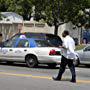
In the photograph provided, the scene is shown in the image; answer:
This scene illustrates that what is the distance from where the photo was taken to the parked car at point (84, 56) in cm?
2195

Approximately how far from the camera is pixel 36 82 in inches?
548

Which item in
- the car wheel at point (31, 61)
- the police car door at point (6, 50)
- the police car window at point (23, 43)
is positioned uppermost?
the police car window at point (23, 43)

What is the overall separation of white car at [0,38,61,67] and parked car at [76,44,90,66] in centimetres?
223

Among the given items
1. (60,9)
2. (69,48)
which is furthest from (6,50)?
(60,9)

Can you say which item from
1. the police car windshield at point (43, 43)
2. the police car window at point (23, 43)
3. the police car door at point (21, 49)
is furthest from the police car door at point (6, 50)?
the police car windshield at point (43, 43)

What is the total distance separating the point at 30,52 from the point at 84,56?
3428 mm

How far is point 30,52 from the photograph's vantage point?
20.2 meters

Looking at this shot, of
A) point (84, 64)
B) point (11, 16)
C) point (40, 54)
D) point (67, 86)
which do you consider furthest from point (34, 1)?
point (67, 86)

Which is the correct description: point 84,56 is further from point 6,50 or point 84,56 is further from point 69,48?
point 69,48

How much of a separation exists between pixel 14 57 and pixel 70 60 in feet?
23.5

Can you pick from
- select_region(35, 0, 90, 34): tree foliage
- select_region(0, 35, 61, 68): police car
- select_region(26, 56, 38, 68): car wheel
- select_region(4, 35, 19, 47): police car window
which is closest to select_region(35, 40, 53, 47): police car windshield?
select_region(0, 35, 61, 68): police car

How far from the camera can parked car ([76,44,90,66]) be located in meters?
22.0

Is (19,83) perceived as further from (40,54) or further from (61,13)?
(61,13)

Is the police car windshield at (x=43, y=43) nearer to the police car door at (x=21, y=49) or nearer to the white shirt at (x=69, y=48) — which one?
the police car door at (x=21, y=49)
